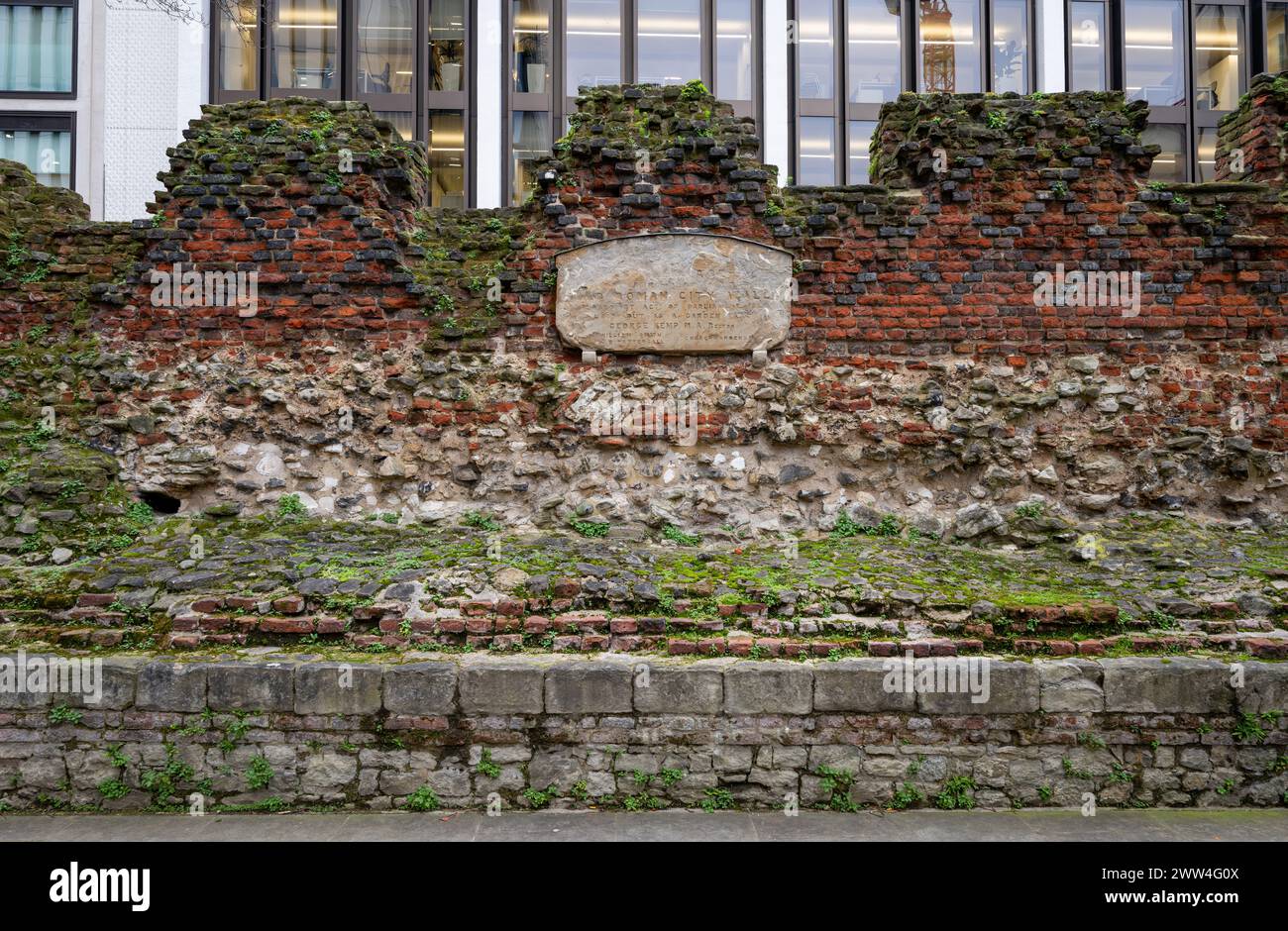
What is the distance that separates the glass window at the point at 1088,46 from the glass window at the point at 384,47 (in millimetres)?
11943

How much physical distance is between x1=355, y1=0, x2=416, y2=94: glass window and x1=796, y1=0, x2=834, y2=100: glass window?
687 cm

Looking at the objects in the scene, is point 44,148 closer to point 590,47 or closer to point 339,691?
point 590,47

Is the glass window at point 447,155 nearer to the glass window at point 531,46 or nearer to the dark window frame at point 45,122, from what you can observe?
the glass window at point 531,46

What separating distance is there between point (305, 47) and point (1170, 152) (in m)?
15.7

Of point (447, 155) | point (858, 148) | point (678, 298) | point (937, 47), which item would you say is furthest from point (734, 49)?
point (678, 298)

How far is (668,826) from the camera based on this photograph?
4477 mm

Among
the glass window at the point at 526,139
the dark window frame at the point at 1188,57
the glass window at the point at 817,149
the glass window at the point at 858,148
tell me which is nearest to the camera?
the glass window at the point at 526,139

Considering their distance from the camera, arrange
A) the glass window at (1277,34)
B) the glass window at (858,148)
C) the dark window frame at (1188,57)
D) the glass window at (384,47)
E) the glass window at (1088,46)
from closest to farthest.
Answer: the glass window at (384,47), the glass window at (858,148), the dark window frame at (1188,57), the glass window at (1088,46), the glass window at (1277,34)

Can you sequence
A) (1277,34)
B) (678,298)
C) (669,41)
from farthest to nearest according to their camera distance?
(1277,34), (669,41), (678,298)

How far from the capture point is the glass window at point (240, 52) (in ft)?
44.6

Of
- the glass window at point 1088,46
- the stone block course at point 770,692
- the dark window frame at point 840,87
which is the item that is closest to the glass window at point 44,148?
the dark window frame at point 840,87

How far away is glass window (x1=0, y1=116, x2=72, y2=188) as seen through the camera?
46.7 feet

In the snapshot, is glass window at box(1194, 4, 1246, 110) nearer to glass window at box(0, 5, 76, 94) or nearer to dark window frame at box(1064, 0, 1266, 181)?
dark window frame at box(1064, 0, 1266, 181)

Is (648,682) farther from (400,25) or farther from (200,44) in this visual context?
(200,44)
